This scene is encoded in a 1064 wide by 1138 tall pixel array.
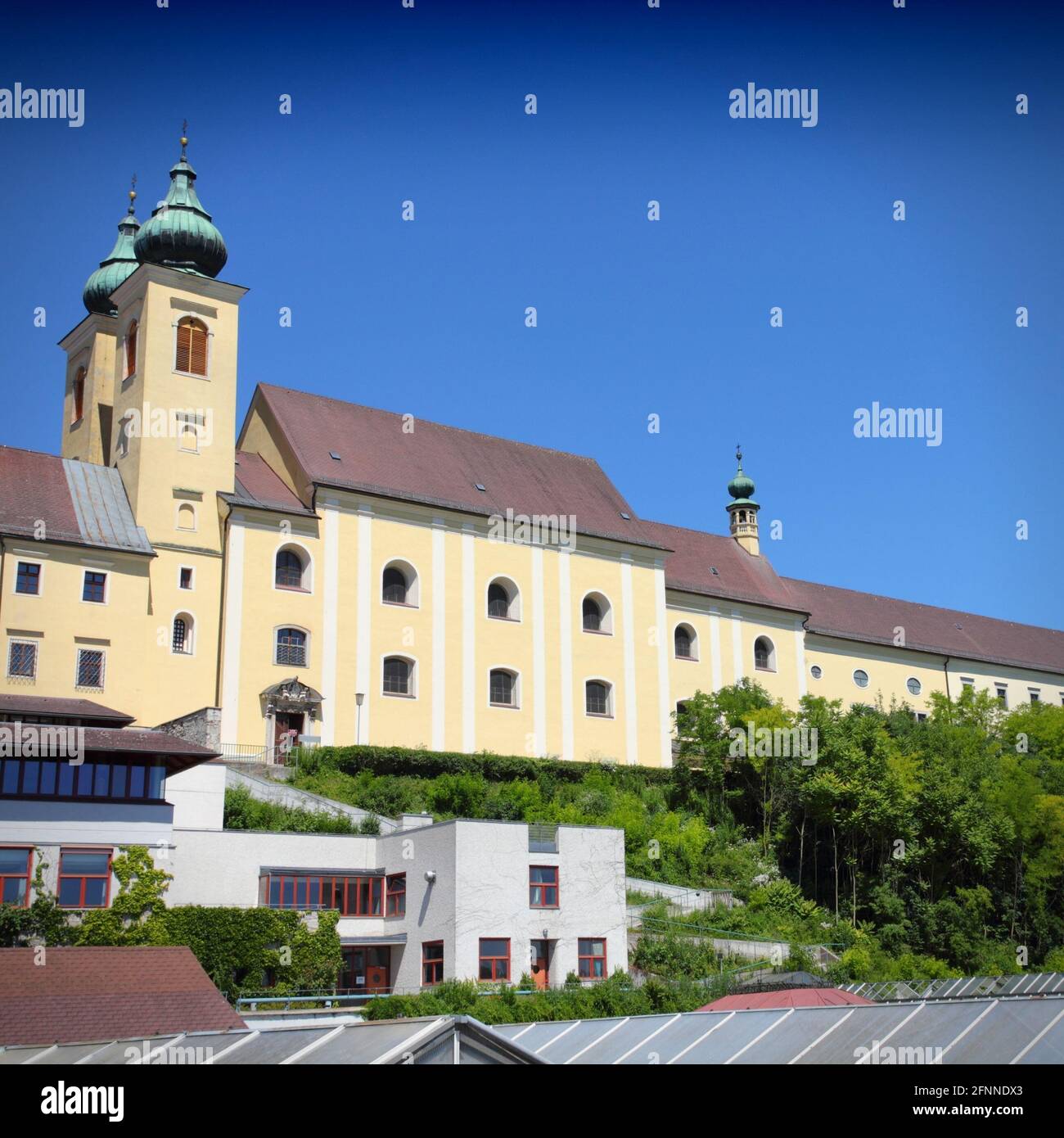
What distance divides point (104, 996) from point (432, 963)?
10282mm

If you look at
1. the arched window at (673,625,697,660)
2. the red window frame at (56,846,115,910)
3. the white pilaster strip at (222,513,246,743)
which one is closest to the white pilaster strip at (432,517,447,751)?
the white pilaster strip at (222,513,246,743)

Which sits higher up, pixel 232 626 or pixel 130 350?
pixel 130 350

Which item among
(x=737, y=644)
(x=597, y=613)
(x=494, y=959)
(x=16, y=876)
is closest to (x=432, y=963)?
(x=494, y=959)

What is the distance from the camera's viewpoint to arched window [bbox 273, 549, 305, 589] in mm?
46188

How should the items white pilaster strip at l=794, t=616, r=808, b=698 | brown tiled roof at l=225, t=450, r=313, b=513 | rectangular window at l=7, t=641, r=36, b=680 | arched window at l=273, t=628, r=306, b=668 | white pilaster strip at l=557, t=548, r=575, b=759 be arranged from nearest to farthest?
rectangular window at l=7, t=641, r=36, b=680, arched window at l=273, t=628, r=306, b=668, brown tiled roof at l=225, t=450, r=313, b=513, white pilaster strip at l=557, t=548, r=575, b=759, white pilaster strip at l=794, t=616, r=808, b=698

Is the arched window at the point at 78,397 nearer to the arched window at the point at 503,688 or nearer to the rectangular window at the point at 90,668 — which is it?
the rectangular window at the point at 90,668

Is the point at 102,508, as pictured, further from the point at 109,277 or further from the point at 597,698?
the point at 597,698

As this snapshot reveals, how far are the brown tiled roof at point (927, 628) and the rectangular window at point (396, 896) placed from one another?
33.4 m

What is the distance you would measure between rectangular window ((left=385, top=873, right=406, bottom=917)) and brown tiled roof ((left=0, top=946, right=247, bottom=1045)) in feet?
28.4

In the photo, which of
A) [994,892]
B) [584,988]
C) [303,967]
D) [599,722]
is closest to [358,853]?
[303,967]

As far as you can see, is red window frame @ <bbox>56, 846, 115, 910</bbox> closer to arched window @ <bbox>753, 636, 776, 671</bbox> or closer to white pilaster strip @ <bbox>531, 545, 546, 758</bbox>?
white pilaster strip @ <bbox>531, 545, 546, 758</bbox>

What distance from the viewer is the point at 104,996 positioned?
23.6 m

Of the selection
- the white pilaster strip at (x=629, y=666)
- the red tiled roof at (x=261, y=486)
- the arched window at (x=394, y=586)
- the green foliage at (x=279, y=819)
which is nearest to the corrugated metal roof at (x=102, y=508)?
the red tiled roof at (x=261, y=486)

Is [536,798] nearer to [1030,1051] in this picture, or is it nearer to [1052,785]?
[1052,785]
